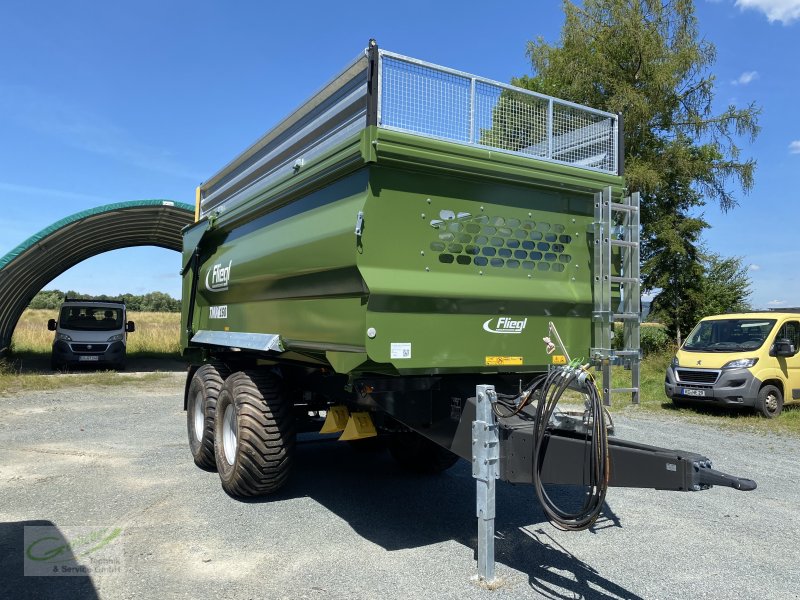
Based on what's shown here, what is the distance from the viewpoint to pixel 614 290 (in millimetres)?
4465

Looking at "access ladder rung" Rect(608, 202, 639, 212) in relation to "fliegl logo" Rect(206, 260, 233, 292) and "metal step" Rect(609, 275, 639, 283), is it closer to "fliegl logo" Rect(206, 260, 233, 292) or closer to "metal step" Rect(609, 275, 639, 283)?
"metal step" Rect(609, 275, 639, 283)

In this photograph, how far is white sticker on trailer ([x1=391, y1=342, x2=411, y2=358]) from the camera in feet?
12.0

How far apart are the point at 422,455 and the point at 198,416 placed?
2.62 metres

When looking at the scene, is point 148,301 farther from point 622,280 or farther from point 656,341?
point 622,280

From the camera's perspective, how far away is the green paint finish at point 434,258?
368cm

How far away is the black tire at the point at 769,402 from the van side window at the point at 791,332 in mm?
1066

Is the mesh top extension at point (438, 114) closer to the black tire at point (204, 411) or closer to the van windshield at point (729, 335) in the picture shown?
the black tire at point (204, 411)

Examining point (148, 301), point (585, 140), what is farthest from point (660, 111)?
point (148, 301)

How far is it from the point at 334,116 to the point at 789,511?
504 cm

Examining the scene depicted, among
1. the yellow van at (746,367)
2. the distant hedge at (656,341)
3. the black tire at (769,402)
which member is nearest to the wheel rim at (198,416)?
the yellow van at (746,367)

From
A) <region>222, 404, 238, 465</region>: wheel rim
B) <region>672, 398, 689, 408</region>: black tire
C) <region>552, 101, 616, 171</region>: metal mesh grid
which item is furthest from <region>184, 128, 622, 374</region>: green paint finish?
<region>672, 398, 689, 408</region>: black tire

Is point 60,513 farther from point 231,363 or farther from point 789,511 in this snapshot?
point 789,511

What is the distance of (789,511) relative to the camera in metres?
5.14

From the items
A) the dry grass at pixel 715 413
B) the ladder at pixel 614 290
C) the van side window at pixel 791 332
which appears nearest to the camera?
the ladder at pixel 614 290
